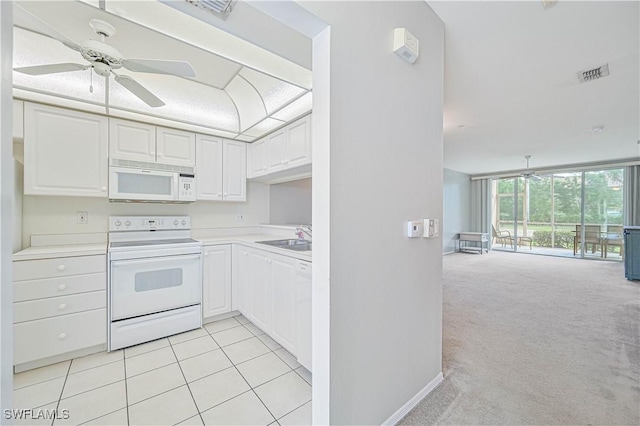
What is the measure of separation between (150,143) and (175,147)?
239 millimetres

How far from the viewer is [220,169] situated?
326cm

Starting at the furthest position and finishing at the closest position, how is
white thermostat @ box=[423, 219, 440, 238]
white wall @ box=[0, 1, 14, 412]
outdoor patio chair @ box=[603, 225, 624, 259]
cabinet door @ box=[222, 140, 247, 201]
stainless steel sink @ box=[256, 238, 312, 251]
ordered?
outdoor patio chair @ box=[603, 225, 624, 259] < cabinet door @ box=[222, 140, 247, 201] < stainless steel sink @ box=[256, 238, 312, 251] < white thermostat @ box=[423, 219, 440, 238] < white wall @ box=[0, 1, 14, 412]

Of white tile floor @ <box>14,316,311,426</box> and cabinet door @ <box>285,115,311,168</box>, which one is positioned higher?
cabinet door @ <box>285,115,311,168</box>

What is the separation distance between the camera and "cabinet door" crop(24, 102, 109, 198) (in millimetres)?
2215

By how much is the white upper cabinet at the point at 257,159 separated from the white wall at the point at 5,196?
2.47 m

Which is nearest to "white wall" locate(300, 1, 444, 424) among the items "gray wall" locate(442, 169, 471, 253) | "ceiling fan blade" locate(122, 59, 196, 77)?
"ceiling fan blade" locate(122, 59, 196, 77)

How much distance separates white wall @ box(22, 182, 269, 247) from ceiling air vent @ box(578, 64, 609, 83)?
377 cm

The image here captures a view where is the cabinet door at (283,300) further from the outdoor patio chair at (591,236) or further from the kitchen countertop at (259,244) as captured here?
the outdoor patio chair at (591,236)

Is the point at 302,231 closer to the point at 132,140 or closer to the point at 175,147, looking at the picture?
the point at 175,147

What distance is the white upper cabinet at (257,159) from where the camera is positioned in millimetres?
3180

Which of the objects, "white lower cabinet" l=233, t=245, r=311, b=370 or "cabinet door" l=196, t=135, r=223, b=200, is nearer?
"white lower cabinet" l=233, t=245, r=311, b=370

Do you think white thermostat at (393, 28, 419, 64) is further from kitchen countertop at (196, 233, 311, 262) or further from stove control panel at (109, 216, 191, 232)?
stove control panel at (109, 216, 191, 232)

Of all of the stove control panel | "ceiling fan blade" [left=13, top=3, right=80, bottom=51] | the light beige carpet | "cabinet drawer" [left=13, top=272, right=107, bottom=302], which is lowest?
the light beige carpet

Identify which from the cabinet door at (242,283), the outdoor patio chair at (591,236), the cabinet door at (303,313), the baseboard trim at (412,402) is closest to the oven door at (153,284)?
the cabinet door at (242,283)
